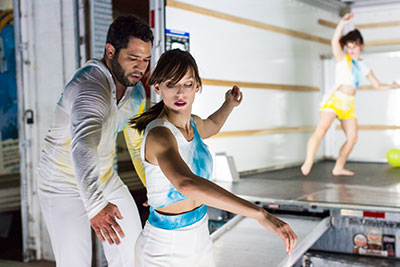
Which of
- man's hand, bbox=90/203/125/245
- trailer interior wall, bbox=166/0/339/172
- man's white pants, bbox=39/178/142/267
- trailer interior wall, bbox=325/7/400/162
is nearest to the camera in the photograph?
man's hand, bbox=90/203/125/245

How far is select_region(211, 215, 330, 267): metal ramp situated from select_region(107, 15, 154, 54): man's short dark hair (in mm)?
1428

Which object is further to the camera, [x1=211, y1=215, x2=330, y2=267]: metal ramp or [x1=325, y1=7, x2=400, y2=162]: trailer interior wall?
[x1=325, y1=7, x2=400, y2=162]: trailer interior wall

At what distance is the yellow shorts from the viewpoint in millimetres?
5738

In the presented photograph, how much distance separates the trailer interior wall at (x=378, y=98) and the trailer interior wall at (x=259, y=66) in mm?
544

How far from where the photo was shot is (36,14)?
13.7ft

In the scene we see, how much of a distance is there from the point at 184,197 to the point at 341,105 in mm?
4091

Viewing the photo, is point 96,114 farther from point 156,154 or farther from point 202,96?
point 202,96

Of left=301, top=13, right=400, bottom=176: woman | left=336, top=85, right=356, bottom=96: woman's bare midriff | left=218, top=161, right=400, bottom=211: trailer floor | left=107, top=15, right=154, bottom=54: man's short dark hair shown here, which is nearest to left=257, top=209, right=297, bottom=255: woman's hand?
left=107, top=15, right=154, bottom=54: man's short dark hair

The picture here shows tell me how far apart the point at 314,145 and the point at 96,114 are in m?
3.74

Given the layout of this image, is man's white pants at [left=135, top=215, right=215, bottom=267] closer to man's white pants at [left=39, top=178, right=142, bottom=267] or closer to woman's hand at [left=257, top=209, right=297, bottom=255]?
woman's hand at [left=257, top=209, right=297, bottom=255]

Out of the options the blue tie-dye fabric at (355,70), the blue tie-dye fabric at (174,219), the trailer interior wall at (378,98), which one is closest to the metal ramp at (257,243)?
the blue tie-dye fabric at (174,219)

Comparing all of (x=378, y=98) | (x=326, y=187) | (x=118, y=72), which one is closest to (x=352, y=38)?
(x=326, y=187)

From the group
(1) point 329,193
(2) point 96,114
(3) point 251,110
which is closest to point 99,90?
(2) point 96,114

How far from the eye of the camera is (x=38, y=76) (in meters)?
4.21
